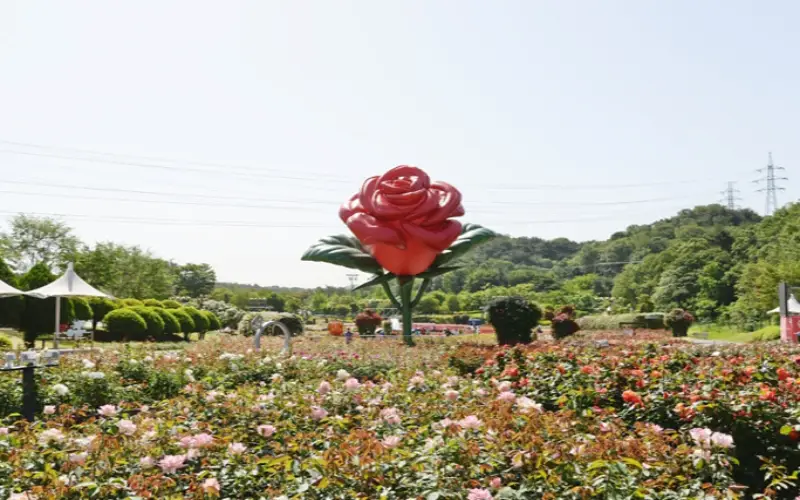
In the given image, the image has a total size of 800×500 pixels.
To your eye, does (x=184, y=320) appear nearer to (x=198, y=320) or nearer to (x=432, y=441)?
(x=198, y=320)

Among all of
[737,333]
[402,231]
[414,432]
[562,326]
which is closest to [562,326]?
[562,326]

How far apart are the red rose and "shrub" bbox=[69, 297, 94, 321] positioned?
36.9ft

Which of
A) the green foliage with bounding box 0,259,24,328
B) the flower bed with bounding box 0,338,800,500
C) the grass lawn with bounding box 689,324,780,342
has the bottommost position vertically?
the grass lawn with bounding box 689,324,780,342

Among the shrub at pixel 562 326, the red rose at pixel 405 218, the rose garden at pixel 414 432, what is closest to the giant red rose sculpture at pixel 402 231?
the red rose at pixel 405 218

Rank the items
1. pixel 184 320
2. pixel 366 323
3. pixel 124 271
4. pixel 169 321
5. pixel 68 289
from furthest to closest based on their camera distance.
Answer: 1. pixel 124 271
2. pixel 184 320
3. pixel 366 323
4. pixel 169 321
5. pixel 68 289

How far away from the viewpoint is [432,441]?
2707 mm

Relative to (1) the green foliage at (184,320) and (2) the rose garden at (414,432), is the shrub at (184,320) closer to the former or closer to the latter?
(1) the green foliage at (184,320)

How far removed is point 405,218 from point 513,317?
11.4ft

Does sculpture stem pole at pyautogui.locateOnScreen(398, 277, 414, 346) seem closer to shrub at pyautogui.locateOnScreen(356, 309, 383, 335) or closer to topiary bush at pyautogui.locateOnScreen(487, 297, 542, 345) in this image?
topiary bush at pyautogui.locateOnScreen(487, 297, 542, 345)

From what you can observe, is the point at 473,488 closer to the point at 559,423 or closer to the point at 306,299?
the point at 559,423

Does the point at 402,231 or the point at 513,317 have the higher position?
the point at 402,231

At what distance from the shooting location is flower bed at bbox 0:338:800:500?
2.48 metres

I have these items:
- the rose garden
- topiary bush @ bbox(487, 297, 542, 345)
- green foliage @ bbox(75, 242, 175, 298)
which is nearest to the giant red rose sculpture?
topiary bush @ bbox(487, 297, 542, 345)

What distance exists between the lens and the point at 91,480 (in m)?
2.60
